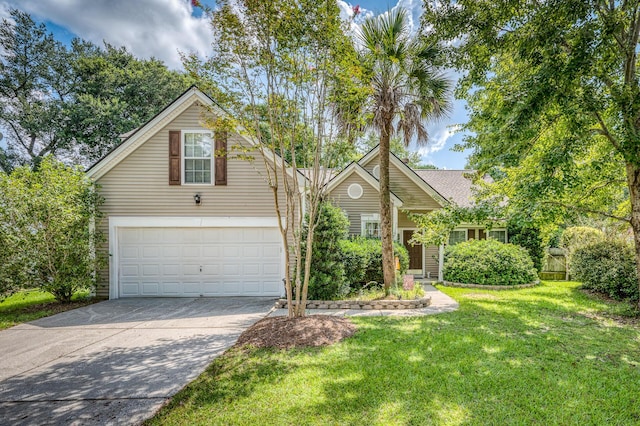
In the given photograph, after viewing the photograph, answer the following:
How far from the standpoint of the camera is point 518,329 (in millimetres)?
6527

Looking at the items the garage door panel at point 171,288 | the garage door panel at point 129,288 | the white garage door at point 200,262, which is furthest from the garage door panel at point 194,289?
the garage door panel at point 129,288

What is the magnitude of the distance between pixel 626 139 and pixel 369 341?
21.2 ft

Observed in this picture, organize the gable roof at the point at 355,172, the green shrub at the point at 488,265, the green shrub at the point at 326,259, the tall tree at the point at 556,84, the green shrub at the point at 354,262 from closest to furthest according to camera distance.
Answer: the tall tree at the point at 556,84 → the green shrub at the point at 326,259 → the green shrub at the point at 354,262 → the green shrub at the point at 488,265 → the gable roof at the point at 355,172

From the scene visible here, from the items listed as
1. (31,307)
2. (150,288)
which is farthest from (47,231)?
(150,288)

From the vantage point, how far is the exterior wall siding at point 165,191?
1012cm

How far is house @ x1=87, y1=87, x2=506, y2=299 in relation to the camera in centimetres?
1011

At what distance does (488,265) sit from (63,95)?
30.6m

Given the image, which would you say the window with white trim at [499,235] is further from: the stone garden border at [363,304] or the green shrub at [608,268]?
the stone garden border at [363,304]

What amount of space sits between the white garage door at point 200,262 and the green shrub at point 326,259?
181 cm

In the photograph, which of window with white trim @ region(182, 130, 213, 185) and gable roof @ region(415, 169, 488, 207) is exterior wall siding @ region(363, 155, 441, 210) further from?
window with white trim @ region(182, 130, 213, 185)

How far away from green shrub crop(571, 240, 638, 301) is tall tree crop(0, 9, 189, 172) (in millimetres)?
27956

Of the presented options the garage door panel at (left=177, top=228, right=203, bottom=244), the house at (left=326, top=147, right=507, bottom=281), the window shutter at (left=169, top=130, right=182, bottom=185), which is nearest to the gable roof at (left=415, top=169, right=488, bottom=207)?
the house at (left=326, top=147, right=507, bottom=281)

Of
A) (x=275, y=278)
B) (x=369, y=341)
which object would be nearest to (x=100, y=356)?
(x=369, y=341)

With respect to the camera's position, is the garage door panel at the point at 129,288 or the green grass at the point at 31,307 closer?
the green grass at the point at 31,307
